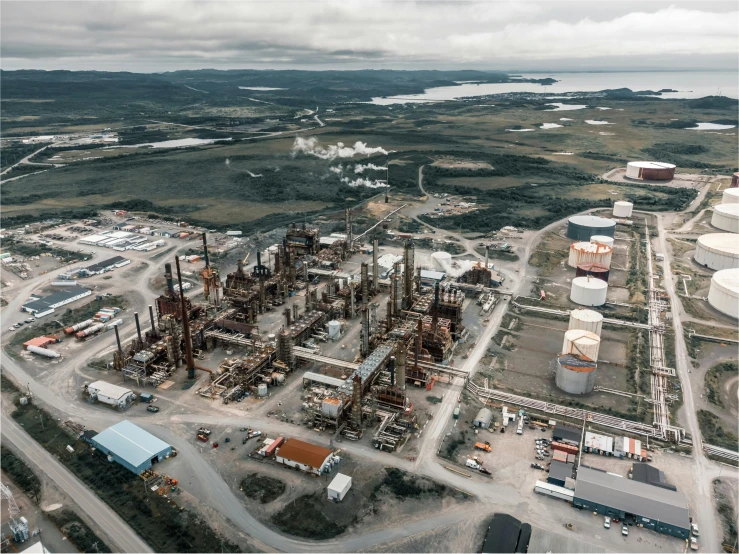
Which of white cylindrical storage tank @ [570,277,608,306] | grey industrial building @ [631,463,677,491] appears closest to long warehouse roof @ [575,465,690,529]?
grey industrial building @ [631,463,677,491]

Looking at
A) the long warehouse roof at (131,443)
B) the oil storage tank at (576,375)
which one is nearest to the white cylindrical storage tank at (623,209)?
the oil storage tank at (576,375)

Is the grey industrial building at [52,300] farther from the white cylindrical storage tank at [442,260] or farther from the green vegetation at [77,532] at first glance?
the white cylindrical storage tank at [442,260]

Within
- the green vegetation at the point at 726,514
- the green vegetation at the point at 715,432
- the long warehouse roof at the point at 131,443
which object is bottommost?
the green vegetation at the point at 726,514

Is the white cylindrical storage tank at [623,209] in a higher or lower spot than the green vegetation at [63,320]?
higher

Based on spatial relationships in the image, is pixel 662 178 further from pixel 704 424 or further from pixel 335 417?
pixel 335 417

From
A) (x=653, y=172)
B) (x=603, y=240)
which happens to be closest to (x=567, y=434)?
(x=603, y=240)

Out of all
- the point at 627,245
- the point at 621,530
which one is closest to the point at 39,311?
the point at 621,530
